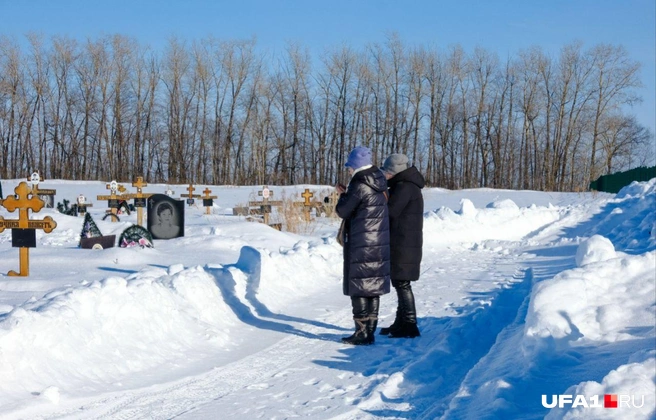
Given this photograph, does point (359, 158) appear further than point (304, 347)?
Yes

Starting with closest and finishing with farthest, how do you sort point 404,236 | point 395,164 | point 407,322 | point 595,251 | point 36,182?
1. point 407,322
2. point 404,236
3. point 395,164
4. point 595,251
5. point 36,182

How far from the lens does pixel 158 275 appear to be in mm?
8281

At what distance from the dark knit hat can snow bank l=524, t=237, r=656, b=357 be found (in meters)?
2.00

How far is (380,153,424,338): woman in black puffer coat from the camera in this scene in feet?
23.4

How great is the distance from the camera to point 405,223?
725 cm

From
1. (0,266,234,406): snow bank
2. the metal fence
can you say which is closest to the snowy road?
(0,266,234,406): snow bank

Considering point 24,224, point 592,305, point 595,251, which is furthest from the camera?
point 24,224

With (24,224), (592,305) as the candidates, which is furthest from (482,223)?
(592,305)

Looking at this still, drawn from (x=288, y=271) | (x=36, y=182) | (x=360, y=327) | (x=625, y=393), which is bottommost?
(x=360, y=327)

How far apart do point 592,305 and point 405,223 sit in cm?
215

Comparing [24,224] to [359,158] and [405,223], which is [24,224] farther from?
[405,223]

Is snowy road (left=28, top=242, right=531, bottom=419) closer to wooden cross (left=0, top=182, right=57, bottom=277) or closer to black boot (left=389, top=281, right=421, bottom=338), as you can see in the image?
black boot (left=389, top=281, right=421, bottom=338)

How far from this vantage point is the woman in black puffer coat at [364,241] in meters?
6.82

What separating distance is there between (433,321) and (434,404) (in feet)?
10.3
